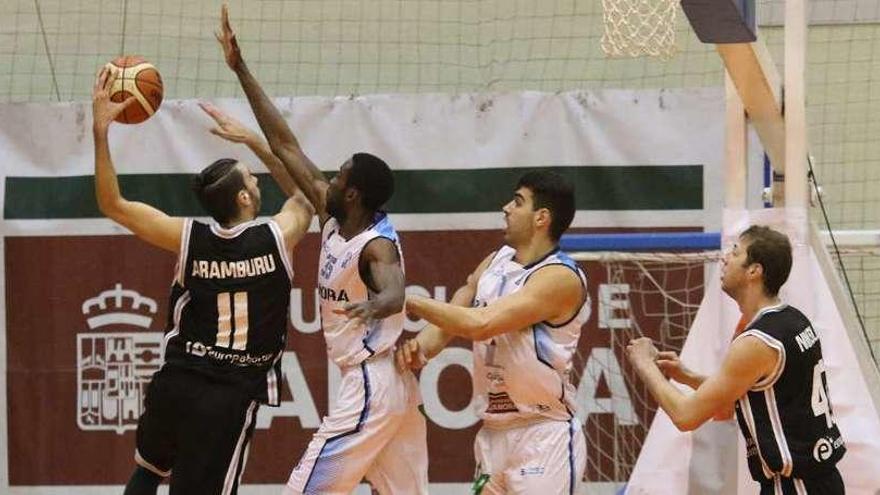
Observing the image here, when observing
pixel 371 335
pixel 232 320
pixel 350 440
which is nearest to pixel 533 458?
pixel 350 440

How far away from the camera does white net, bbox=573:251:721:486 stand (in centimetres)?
859

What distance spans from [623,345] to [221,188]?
112 inches

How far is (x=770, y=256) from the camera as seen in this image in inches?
228

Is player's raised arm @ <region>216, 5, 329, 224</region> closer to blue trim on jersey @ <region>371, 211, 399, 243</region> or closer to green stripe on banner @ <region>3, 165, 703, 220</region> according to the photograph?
blue trim on jersey @ <region>371, 211, 399, 243</region>

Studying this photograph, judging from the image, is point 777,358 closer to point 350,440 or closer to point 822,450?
point 822,450

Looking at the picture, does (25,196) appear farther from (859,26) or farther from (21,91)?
(859,26)

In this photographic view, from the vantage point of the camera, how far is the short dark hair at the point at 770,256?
5805 millimetres

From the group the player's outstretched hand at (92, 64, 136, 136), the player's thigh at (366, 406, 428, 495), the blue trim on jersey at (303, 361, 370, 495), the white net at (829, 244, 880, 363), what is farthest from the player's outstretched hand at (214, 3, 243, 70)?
the white net at (829, 244, 880, 363)

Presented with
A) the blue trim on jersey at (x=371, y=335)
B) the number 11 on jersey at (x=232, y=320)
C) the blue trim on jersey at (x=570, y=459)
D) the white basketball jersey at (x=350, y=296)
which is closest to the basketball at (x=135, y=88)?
the number 11 on jersey at (x=232, y=320)

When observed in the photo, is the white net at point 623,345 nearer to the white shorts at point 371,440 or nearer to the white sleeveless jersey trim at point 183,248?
the white shorts at point 371,440

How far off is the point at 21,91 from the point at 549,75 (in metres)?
3.15

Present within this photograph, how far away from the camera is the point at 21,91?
9.52 metres

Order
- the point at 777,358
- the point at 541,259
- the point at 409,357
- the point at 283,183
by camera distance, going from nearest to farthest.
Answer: the point at 777,358 → the point at 541,259 → the point at 409,357 → the point at 283,183

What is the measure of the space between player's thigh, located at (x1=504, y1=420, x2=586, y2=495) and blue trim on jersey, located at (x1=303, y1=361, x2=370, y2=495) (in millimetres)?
620
